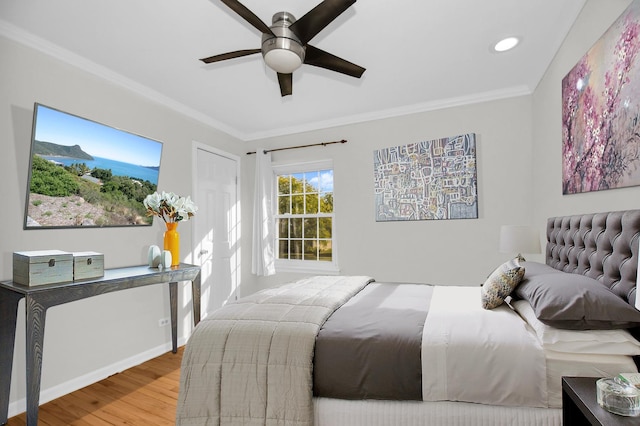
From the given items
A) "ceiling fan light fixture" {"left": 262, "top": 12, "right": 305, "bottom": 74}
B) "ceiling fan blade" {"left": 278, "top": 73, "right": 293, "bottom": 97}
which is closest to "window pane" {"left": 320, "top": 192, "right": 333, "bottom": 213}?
"ceiling fan blade" {"left": 278, "top": 73, "right": 293, "bottom": 97}

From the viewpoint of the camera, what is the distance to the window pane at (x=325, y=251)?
4.35 meters

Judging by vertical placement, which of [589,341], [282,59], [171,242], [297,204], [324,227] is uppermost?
[282,59]

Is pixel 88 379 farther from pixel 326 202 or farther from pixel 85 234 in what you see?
pixel 326 202

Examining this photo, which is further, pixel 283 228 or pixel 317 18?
pixel 283 228

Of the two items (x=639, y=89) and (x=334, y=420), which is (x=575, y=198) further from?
(x=334, y=420)

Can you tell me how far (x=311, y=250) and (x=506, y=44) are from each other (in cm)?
312

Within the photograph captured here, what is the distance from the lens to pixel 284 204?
471cm

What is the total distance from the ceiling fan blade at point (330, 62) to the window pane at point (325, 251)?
256 cm

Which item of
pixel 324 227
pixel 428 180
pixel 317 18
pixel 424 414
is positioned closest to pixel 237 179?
pixel 324 227

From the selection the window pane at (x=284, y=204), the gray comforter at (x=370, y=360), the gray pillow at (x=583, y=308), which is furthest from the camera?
the window pane at (x=284, y=204)

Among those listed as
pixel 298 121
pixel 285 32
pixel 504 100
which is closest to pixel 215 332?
pixel 285 32

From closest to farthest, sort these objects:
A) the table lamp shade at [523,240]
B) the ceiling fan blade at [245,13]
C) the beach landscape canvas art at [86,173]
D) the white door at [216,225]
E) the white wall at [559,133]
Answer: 1. the ceiling fan blade at [245,13]
2. the white wall at [559,133]
3. the beach landscape canvas art at [86,173]
4. the table lamp shade at [523,240]
5. the white door at [216,225]

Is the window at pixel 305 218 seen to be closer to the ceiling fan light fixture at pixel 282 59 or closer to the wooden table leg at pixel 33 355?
the ceiling fan light fixture at pixel 282 59

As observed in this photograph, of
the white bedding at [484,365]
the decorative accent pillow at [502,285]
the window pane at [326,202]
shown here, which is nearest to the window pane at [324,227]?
the window pane at [326,202]
